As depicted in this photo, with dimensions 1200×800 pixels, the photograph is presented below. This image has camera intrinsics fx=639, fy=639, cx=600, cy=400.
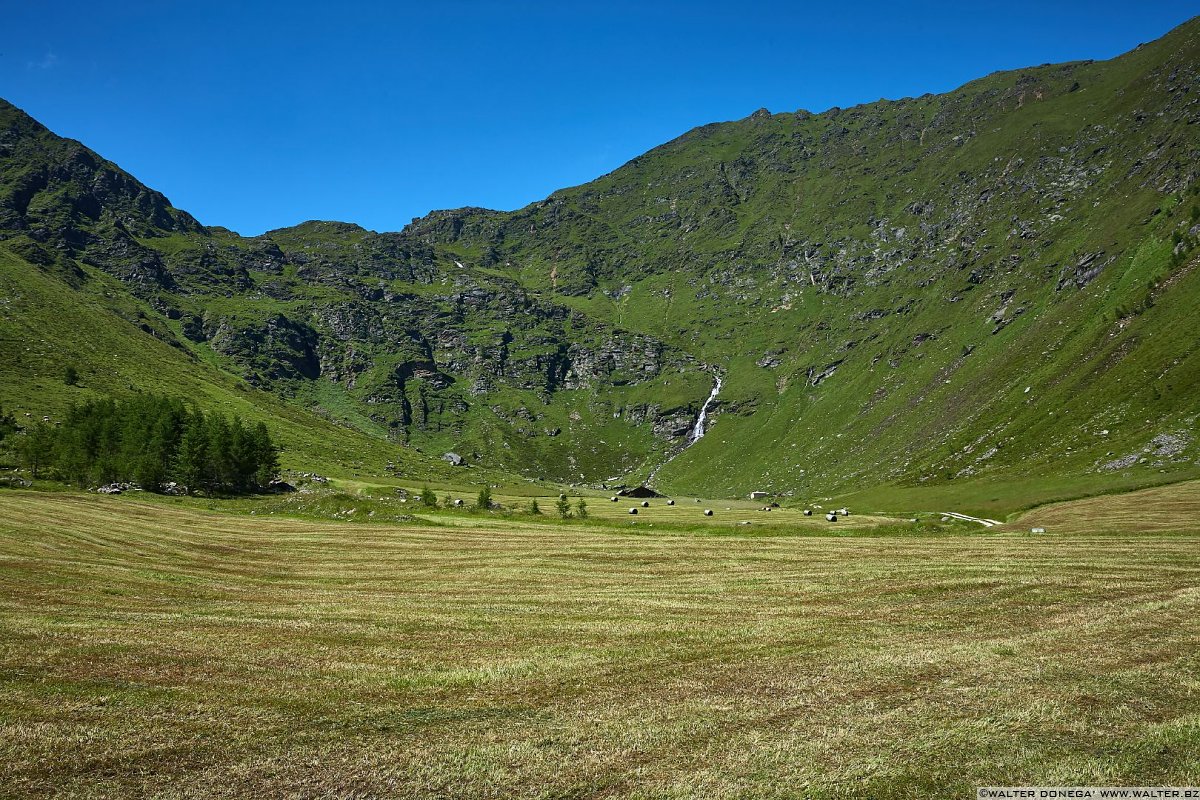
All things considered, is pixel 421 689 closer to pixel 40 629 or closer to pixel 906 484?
pixel 40 629

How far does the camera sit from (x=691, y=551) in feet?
149

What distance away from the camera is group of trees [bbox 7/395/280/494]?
99.4m

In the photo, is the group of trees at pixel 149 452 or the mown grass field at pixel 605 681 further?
the group of trees at pixel 149 452

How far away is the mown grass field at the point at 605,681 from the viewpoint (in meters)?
11.4

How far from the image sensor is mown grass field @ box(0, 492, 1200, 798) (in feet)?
37.3

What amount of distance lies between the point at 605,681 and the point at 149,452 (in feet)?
363

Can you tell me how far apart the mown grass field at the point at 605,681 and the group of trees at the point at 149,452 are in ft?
249

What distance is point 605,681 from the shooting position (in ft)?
55.2

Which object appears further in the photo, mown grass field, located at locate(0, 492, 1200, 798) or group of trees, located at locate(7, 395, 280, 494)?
group of trees, located at locate(7, 395, 280, 494)

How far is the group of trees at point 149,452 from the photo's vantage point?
99.4m

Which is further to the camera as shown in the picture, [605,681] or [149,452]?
[149,452]

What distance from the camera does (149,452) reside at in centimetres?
10131

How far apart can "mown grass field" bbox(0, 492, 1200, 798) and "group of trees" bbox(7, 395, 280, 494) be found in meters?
75.9

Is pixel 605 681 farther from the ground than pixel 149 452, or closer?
closer
